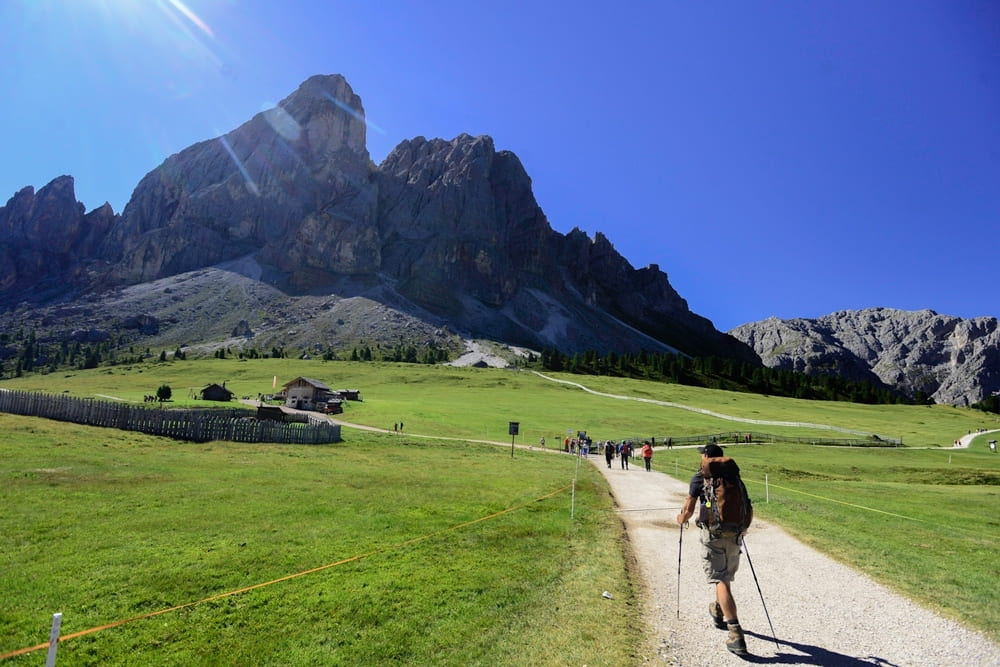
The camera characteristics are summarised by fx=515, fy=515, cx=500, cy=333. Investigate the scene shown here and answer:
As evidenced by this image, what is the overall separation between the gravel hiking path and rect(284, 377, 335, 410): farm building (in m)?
76.2

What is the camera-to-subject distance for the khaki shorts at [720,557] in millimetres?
8594

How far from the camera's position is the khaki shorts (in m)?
8.59

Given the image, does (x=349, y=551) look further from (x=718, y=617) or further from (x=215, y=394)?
(x=215, y=394)

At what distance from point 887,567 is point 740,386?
190m

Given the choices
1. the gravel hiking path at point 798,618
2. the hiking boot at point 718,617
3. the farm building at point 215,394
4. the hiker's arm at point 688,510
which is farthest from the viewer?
the farm building at point 215,394

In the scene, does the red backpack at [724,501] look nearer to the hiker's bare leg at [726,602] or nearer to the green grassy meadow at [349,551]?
the hiker's bare leg at [726,602]

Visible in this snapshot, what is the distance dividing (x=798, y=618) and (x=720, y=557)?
6.01ft

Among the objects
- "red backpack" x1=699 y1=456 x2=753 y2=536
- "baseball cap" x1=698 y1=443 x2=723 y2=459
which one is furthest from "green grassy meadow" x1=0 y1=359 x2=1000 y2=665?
"baseball cap" x1=698 y1=443 x2=723 y2=459

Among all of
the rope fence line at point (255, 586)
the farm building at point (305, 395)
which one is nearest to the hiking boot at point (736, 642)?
the rope fence line at point (255, 586)

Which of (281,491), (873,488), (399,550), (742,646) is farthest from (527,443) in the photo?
(742,646)

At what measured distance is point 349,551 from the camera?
Answer: 39.5 ft

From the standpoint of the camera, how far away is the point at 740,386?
605 feet

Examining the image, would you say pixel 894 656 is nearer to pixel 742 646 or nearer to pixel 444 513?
pixel 742 646

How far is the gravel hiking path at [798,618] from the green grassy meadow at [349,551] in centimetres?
52
